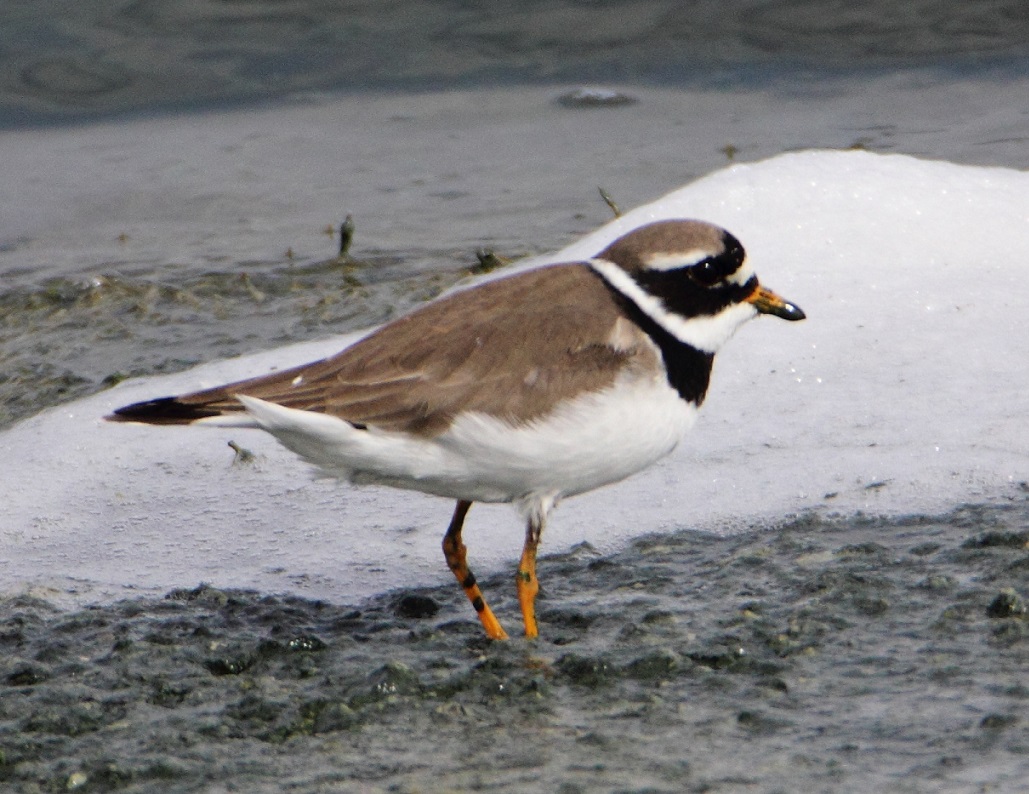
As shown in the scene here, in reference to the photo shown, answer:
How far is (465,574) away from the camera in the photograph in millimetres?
3816

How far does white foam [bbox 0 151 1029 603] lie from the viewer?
4.35 meters

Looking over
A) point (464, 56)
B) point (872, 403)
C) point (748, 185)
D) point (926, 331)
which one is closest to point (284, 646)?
point (872, 403)

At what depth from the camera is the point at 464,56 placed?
9.78 metres

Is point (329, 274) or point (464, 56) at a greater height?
point (464, 56)

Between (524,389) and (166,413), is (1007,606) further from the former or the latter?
(166,413)

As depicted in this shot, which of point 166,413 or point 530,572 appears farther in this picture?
point 530,572

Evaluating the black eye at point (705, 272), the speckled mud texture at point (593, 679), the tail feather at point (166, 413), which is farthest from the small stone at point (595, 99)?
the tail feather at point (166, 413)

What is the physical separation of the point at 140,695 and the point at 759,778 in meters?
1.47

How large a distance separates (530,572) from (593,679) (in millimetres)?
514

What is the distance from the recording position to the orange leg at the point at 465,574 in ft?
12.1

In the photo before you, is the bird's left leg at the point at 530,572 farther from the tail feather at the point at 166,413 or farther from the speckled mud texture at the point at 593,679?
the tail feather at the point at 166,413

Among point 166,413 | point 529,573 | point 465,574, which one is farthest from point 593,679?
point 166,413

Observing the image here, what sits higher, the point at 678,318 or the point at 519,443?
the point at 678,318

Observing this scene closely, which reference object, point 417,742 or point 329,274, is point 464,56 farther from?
point 417,742
